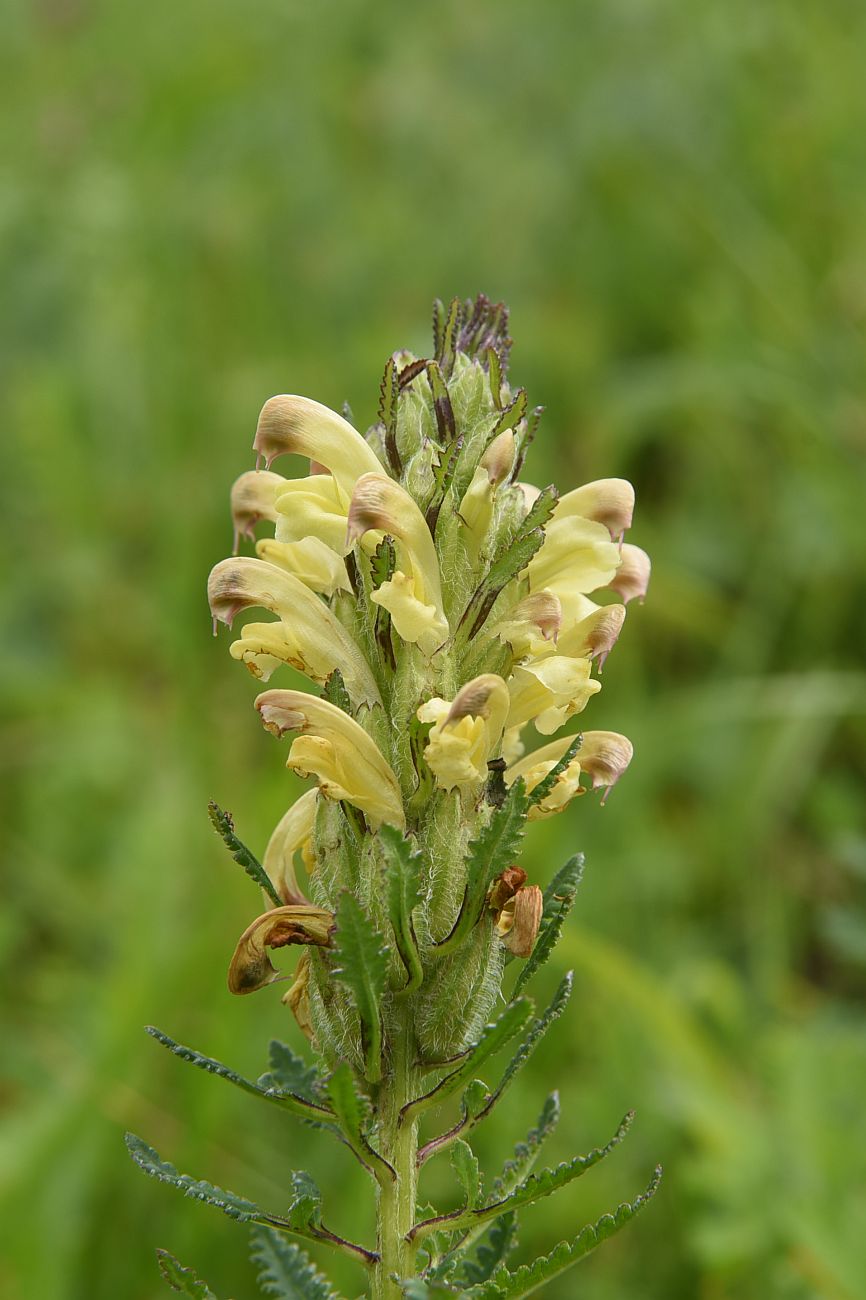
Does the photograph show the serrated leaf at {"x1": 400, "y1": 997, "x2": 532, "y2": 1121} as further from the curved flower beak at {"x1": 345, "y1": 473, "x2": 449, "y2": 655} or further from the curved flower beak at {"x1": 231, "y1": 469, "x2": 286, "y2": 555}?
the curved flower beak at {"x1": 231, "y1": 469, "x2": 286, "y2": 555}

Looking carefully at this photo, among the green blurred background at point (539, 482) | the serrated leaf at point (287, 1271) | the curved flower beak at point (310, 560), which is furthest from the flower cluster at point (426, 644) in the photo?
the green blurred background at point (539, 482)

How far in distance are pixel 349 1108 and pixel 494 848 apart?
0.98 feet

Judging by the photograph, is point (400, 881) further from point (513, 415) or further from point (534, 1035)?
point (513, 415)

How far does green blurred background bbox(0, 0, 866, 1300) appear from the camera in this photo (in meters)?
3.13

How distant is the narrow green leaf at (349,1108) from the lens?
4.31 ft

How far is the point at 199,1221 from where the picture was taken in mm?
Result: 2967

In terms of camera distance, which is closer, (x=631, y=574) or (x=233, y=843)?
(x=233, y=843)

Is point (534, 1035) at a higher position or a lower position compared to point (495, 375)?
lower

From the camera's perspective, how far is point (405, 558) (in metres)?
1.56

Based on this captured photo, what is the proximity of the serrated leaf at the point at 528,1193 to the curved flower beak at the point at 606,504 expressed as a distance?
72cm

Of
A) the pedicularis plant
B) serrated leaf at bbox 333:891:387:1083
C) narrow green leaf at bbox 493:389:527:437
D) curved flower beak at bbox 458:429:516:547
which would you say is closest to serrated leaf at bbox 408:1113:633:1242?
the pedicularis plant

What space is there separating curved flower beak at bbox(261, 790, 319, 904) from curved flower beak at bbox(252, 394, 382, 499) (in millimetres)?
406

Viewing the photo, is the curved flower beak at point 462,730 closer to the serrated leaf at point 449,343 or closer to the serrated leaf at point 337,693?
the serrated leaf at point 337,693

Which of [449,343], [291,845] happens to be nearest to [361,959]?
[291,845]
